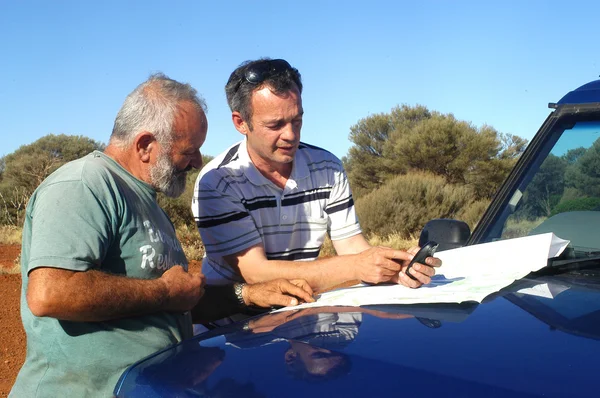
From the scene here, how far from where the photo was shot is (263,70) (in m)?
3.15

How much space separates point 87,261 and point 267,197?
49.4 inches

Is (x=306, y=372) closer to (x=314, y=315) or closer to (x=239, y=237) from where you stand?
(x=314, y=315)

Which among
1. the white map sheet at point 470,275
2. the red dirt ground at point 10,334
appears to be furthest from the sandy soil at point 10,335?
the white map sheet at point 470,275

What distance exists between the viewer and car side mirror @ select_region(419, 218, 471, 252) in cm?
298

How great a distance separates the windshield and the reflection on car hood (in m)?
0.67

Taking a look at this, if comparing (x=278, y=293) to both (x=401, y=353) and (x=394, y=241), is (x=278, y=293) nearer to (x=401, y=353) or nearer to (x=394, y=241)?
(x=401, y=353)

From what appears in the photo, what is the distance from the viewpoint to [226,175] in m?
3.20

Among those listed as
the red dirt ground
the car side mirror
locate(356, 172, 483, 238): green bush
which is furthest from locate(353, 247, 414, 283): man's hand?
locate(356, 172, 483, 238): green bush

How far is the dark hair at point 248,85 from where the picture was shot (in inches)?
124

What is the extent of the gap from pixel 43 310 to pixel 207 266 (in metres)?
1.40

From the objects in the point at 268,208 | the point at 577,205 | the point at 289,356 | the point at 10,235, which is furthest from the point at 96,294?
the point at 10,235

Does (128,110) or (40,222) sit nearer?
(40,222)

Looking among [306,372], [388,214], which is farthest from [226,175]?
[388,214]

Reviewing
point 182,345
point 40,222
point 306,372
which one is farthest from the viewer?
A: point 40,222
